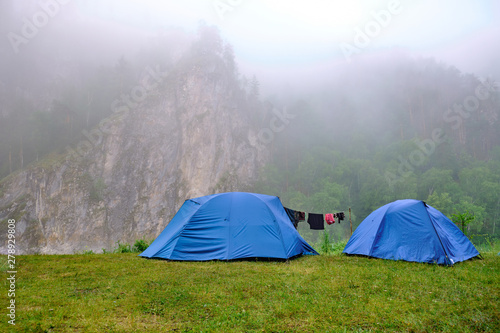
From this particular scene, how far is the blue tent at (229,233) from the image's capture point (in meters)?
7.66

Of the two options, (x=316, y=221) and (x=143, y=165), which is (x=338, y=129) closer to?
(x=143, y=165)

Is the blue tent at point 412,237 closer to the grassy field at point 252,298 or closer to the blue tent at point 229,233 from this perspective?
the grassy field at point 252,298

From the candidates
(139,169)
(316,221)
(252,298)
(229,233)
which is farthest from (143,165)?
(252,298)

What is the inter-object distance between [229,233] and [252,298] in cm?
365

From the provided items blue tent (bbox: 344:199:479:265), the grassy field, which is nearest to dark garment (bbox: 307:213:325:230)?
blue tent (bbox: 344:199:479:265)

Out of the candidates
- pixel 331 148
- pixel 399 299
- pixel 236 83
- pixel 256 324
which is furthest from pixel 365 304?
pixel 331 148

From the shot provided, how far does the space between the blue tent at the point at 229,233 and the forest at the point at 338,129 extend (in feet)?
112

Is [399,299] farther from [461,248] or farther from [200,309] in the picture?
[461,248]

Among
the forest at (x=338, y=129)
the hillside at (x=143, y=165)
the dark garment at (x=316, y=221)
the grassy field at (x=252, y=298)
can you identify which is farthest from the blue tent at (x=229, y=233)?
the hillside at (x=143, y=165)

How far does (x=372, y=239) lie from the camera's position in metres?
8.34

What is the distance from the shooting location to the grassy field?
130 inches

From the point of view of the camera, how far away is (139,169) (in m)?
49.6

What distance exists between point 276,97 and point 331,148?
29.7 metres

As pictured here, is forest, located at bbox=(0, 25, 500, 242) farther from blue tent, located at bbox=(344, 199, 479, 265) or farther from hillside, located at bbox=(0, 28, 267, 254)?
blue tent, located at bbox=(344, 199, 479, 265)
